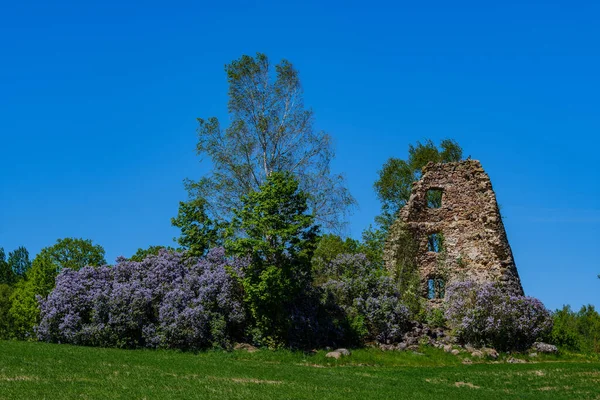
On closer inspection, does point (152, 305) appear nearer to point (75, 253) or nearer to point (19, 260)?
point (75, 253)

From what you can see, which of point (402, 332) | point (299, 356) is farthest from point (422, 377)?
point (402, 332)

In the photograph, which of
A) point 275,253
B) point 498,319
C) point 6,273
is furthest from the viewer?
point 6,273

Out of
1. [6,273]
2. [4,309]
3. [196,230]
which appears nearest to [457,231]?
[196,230]

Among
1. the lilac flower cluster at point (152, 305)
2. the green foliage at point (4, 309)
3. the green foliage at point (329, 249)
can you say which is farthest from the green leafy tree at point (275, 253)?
the green foliage at point (4, 309)

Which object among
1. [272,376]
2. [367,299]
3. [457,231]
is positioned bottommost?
[272,376]

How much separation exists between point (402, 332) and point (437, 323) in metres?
2.88

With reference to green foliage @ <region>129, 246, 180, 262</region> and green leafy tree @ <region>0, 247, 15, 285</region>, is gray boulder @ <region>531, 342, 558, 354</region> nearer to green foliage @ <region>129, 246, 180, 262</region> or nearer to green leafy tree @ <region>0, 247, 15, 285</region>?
green foliage @ <region>129, 246, 180, 262</region>

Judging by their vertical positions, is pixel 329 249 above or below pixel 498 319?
above

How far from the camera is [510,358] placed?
26281 mm

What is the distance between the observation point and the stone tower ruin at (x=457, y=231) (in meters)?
33.1

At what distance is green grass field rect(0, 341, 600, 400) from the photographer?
54.2 ft

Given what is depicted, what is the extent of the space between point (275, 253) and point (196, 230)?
5.55 metres

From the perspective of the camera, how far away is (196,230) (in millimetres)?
30547

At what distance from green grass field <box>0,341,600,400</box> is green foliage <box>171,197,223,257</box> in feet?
21.3
